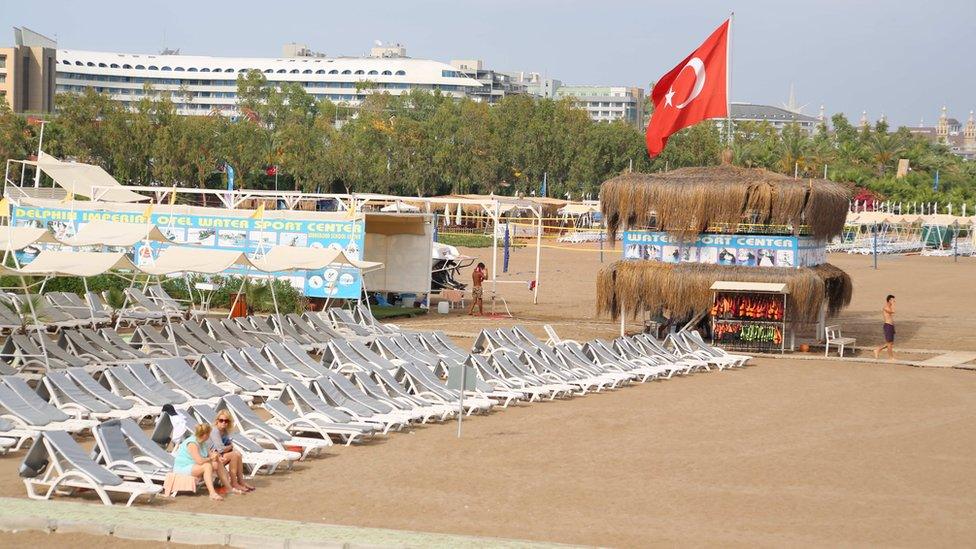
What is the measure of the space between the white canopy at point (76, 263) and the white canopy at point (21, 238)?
1169mm

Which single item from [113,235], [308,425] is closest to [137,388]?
[308,425]

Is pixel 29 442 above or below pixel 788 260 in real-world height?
below

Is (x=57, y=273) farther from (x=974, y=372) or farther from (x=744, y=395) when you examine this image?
(x=974, y=372)

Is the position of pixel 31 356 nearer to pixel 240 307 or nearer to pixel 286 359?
pixel 286 359

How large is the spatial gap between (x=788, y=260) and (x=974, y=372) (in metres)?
4.07

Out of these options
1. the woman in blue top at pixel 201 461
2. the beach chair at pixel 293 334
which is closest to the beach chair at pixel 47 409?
the woman in blue top at pixel 201 461

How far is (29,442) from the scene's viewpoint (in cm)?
1393

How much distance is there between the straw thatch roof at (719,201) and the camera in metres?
25.5

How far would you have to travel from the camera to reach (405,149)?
91438 mm

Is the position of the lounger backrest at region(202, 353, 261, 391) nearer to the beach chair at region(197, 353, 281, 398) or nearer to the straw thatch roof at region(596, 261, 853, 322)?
the beach chair at region(197, 353, 281, 398)

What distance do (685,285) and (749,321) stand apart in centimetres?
142

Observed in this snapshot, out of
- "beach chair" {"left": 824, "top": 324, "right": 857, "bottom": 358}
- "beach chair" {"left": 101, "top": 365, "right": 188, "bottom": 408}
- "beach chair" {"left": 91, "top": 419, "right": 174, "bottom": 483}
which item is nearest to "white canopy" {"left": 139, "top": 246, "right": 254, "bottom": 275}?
"beach chair" {"left": 101, "top": 365, "right": 188, "bottom": 408}

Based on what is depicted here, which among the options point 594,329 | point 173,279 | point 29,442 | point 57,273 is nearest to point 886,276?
point 594,329

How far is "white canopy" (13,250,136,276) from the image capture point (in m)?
20.0
